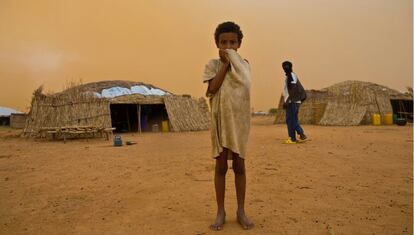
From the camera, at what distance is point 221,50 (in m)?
2.44

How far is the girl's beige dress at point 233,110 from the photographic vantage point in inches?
94.0

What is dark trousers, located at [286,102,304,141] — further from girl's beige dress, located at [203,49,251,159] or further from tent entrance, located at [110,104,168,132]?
tent entrance, located at [110,104,168,132]

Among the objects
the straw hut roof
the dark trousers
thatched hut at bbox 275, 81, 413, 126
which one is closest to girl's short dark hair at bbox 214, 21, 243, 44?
the dark trousers

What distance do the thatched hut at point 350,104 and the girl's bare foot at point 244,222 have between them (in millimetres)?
13828

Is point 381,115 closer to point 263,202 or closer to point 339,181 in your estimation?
point 339,181

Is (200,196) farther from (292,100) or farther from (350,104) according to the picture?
(350,104)

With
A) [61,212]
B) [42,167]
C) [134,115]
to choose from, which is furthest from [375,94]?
[61,212]

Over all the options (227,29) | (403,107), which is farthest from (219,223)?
(403,107)

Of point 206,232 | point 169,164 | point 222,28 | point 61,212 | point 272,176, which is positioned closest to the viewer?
point 206,232

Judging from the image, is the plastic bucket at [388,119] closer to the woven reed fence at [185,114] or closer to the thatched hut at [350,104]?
the thatched hut at [350,104]

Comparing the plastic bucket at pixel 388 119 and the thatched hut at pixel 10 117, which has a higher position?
the thatched hut at pixel 10 117

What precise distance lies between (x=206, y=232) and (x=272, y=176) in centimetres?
183

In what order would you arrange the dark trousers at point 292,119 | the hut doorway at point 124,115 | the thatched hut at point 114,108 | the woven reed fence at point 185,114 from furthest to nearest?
the hut doorway at point 124,115 < the woven reed fence at point 185,114 < the thatched hut at point 114,108 < the dark trousers at point 292,119

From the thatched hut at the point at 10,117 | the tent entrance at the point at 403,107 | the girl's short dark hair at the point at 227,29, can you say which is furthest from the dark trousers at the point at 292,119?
the thatched hut at the point at 10,117
